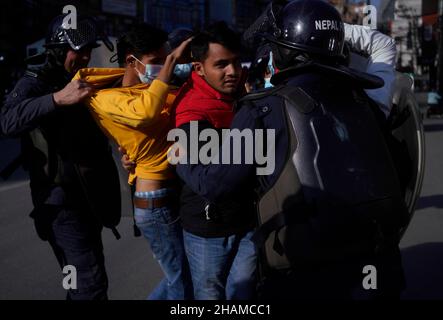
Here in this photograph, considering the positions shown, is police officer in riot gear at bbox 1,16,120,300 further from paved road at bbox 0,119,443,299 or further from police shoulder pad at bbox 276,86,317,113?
paved road at bbox 0,119,443,299

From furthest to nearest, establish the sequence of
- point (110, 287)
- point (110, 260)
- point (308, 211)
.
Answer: point (110, 260)
point (110, 287)
point (308, 211)

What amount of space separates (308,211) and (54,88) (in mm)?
1577

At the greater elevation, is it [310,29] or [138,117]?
[310,29]

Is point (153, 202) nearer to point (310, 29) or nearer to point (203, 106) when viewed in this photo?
point (203, 106)

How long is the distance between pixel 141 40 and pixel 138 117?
57 cm

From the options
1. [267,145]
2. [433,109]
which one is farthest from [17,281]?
[433,109]

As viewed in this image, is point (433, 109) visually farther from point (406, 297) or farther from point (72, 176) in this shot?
point (72, 176)

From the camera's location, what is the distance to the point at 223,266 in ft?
7.86

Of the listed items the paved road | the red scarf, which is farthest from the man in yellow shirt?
the paved road

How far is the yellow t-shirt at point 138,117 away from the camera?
7.66ft

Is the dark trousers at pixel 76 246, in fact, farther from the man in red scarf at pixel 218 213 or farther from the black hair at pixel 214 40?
the black hair at pixel 214 40

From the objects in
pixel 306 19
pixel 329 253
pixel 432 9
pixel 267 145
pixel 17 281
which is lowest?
pixel 432 9

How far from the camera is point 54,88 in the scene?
9.28 feet

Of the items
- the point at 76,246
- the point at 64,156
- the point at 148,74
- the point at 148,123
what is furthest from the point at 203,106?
the point at 76,246
